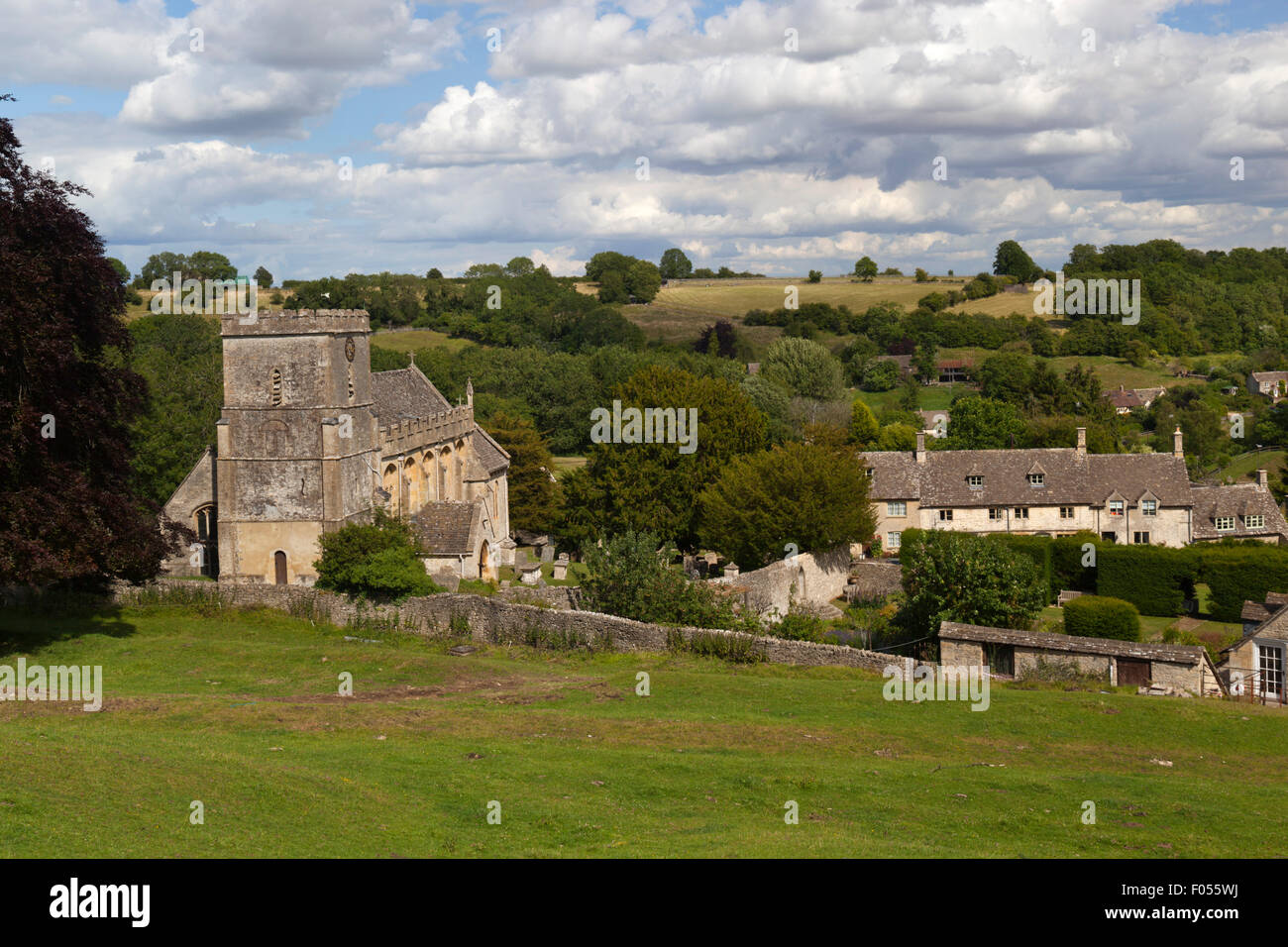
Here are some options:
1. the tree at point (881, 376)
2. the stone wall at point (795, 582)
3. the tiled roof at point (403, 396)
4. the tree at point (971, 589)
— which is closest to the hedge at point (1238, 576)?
the tree at point (971, 589)

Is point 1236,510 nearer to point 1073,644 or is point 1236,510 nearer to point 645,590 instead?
point 1073,644

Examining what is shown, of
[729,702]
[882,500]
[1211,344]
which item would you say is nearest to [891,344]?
[1211,344]

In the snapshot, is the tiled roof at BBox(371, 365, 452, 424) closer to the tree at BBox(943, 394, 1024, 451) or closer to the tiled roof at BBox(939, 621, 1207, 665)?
the tiled roof at BBox(939, 621, 1207, 665)

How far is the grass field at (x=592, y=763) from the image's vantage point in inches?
625

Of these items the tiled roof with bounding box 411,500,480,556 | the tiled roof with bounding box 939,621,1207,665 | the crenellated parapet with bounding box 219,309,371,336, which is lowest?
the tiled roof with bounding box 939,621,1207,665

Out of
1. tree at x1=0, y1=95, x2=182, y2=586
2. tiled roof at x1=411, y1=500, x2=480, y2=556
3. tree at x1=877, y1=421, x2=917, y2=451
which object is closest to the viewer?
tree at x1=0, y1=95, x2=182, y2=586

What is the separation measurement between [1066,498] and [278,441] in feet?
133

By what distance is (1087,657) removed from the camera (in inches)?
1238

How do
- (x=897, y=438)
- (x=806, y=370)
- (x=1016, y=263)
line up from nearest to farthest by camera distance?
1. (x=897, y=438)
2. (x=806, y=370)
3. (x=1016, y=263)

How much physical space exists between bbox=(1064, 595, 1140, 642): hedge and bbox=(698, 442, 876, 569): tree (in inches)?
472

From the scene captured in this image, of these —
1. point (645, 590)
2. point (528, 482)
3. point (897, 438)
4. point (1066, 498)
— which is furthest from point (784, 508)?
point (897, 438)

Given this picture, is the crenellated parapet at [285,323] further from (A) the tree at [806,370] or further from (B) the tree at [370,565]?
(A) the tree at [806,370]

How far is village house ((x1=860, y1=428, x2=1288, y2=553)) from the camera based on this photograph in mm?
59688

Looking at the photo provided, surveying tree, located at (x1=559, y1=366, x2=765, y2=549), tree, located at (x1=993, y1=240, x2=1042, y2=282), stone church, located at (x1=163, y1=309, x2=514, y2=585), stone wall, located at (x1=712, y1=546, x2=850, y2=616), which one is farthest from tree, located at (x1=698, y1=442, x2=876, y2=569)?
tree, located at (x1=993, y1=240, x2=1042, y2=282)
